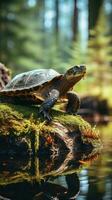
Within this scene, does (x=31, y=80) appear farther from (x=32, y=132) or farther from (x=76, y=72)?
(x=32, y=132)

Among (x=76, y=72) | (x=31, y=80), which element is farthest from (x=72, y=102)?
(x=31, y=80)

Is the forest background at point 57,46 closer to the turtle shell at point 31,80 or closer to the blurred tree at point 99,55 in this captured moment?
the blurred tree at point 99,55

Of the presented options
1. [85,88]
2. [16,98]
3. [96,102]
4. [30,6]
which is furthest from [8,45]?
[16,98]

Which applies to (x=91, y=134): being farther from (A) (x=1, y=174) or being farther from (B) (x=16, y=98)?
(A) (x=1, y=174)

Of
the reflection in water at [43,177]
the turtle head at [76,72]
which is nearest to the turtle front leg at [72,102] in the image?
the turtle head at [76,72]

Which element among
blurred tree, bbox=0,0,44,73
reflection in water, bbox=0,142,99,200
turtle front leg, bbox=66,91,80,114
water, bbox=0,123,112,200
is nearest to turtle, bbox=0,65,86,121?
turtle front leg, bbox=66,91,80,114

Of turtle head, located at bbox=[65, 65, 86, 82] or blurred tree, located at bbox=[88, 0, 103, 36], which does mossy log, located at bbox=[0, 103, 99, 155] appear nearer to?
turtle head, located at bbox=[65, 65, 86, 82]
